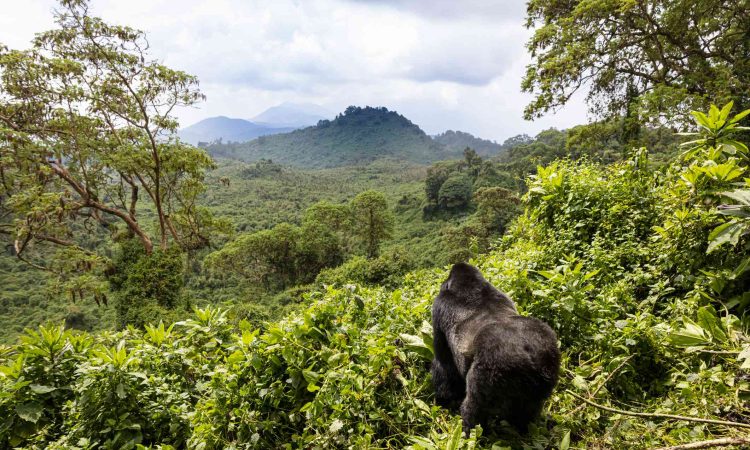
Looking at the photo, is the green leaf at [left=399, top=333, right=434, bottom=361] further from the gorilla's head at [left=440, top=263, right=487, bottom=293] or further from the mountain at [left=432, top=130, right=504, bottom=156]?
the mountain at [left=432, top=130, right=504, bottom=156]

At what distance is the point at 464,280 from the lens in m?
2.78

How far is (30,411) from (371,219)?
3095 centimetres

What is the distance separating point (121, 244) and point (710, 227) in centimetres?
1515

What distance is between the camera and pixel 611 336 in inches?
98.4

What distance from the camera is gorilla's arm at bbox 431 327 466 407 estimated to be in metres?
2.50

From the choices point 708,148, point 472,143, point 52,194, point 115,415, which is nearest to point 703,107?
point 708,148

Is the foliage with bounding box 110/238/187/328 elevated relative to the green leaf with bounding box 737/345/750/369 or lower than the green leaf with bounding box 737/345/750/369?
lower

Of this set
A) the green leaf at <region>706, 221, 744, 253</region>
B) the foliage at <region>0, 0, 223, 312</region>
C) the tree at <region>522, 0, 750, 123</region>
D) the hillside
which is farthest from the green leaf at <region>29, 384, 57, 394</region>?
the tree at <region>522, 0, 750, 123</region>

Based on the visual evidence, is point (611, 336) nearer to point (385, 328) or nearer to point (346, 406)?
point (385, 328)

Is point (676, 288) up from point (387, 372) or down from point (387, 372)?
up

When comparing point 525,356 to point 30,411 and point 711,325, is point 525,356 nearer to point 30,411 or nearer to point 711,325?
point 711,325

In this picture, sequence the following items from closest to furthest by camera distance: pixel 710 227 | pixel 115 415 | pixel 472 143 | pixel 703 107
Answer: pixel 115 415
pixel 710 227
pixel 703 107
pixel 472 143

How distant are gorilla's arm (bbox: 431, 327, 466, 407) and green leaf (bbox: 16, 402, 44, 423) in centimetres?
279

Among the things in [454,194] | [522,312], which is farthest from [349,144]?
[522,312]
